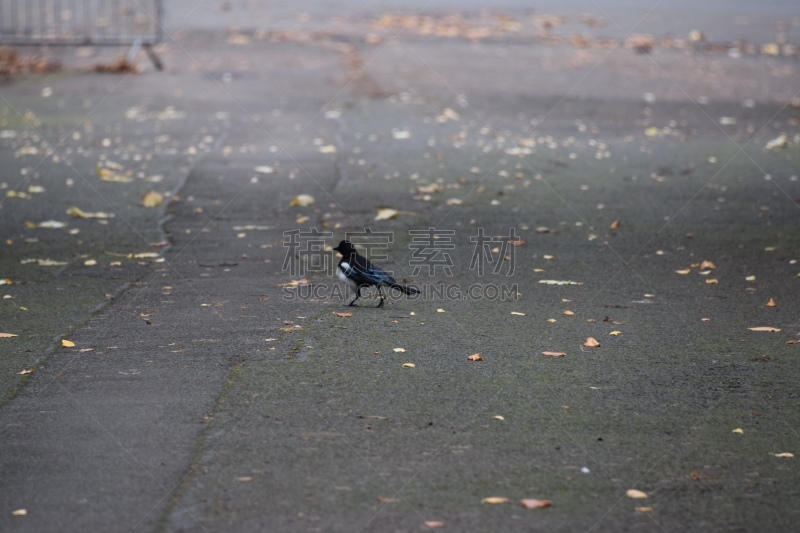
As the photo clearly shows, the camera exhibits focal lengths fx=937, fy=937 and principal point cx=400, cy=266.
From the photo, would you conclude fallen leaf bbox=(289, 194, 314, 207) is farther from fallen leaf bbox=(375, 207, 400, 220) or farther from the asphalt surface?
fallen leaf bbox=(375, 207, 400, 220)

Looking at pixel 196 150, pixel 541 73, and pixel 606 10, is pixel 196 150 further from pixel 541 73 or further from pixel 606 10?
pixel 606 10

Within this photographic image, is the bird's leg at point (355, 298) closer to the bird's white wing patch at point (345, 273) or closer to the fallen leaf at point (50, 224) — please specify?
the bird's white wing patch at point (345, 273)

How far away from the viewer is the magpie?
600 cm

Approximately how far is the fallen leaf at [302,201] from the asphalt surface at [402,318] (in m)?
0.16

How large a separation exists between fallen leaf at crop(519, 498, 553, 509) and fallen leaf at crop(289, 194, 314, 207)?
5.67 m

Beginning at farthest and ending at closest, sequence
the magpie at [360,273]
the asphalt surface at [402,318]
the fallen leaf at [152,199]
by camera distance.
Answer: the fallen leaf at [152,199] → the magpie at [360,273] → the asphalt surface at [402,318]

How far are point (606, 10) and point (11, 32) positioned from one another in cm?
1306

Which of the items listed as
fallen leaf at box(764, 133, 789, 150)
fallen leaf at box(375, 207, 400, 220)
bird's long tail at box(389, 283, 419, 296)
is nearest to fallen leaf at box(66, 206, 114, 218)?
fallen leaf at box(375, 207, 400, 220)

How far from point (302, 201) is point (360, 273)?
322 cm

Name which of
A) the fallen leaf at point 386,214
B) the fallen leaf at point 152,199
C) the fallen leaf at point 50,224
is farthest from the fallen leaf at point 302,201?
the fallen leaf at point 50,224

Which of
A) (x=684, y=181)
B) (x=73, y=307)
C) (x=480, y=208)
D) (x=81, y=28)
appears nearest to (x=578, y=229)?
(x=480, y=208)

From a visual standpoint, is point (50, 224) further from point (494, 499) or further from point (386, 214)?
point (494, 499)

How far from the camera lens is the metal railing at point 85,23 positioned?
16203 millimetres

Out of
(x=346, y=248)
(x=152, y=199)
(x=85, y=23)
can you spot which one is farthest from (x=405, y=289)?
(x=85, y=23)
